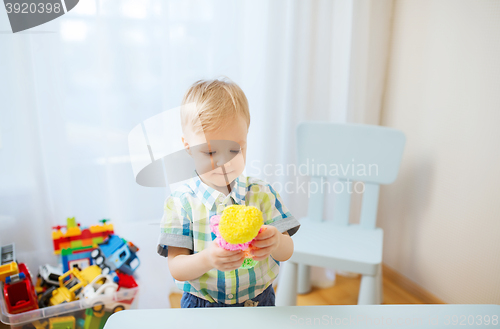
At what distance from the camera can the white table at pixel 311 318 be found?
0.49 meters

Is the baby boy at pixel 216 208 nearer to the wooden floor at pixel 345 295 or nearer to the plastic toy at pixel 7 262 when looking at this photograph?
the plastic toy at pixel 7 262

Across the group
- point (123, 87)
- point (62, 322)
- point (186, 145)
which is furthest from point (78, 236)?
point (186, 145)

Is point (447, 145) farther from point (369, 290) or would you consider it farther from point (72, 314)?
point (72, 314)

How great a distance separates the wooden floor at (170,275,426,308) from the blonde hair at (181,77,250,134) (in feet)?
3.43

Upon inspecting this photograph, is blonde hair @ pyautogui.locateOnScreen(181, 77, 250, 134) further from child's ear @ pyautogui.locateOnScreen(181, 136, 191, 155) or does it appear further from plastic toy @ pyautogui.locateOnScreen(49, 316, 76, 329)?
plastic toy @ pyautogui.locateOnScreen(49, 316, 76, 329)

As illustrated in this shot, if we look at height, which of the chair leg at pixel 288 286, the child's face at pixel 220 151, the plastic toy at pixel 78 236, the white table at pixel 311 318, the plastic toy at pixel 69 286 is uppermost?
the child's face at pixel 220 151

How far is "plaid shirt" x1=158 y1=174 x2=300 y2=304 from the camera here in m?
0.61

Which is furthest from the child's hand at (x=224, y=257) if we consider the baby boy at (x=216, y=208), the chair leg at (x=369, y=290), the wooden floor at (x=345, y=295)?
the wooden floor at (x=345, y=295)

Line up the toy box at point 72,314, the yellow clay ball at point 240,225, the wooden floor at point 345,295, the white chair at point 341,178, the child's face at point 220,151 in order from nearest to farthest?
1. the yellow clay ball at point 240,225
2. the child's face at point 220,151
3. the toy box at point 72,314
4. the white chair at point 341,178
5. the wooden floor at point 345,295

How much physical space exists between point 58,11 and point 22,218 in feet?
2.15

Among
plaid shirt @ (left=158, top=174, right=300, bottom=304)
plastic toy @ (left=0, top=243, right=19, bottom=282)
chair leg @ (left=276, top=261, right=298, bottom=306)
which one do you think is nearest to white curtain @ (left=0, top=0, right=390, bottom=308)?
plastic toy @ (left=0, top=243, right=19, bottom=282)

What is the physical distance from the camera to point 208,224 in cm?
62

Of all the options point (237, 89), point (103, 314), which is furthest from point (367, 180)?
point (103, 314)

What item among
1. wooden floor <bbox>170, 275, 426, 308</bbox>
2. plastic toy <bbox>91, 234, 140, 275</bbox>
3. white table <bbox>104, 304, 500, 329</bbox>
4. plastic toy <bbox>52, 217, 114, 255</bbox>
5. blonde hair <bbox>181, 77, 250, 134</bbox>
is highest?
blonde hair <bbox>181, 77, 250, 134</bbox>
